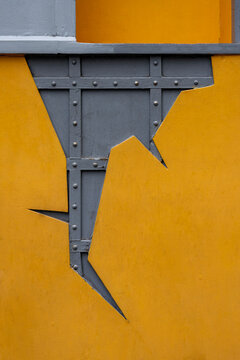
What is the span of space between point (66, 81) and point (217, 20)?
3.70 feet

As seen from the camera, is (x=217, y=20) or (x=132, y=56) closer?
(x=132, y=56)

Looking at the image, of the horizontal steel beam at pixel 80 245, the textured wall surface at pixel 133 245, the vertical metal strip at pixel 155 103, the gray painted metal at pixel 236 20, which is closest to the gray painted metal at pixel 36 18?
the textured wall surface at pixel 133 245

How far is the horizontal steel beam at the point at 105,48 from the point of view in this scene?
218 centimetres

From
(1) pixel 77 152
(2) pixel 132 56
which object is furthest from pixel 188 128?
(1) pixel 77 152

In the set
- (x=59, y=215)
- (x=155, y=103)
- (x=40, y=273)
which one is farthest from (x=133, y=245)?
(x=155, y=103)

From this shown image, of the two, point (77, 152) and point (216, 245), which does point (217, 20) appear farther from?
point (216, 245)

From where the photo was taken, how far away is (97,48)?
2184 millimetres

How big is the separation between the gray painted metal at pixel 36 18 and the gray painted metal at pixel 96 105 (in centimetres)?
16

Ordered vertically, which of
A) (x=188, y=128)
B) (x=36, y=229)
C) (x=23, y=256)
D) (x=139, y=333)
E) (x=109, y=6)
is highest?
(x=109, y=6)

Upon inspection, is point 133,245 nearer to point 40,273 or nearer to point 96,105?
point 40,273

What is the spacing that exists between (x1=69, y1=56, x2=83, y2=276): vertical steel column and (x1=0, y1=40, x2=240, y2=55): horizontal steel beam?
0.26ft

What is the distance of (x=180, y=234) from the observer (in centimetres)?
225

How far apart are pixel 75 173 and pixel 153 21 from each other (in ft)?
3.89

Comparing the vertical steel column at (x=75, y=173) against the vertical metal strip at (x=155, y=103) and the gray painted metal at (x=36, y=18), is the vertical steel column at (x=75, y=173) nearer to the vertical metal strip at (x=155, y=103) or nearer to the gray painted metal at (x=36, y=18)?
the gray painted metal at (x=36, y=18)
